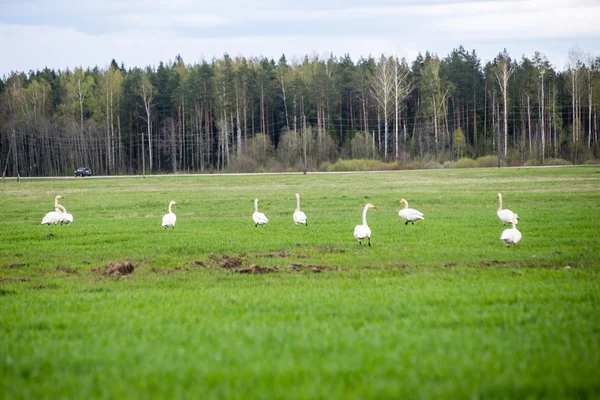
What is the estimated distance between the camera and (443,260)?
15.5m

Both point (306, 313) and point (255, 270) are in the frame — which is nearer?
point (306, 313)

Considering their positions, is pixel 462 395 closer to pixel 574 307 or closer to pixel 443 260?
pixel 574 307

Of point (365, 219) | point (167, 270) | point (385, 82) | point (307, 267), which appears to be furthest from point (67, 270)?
point (385, 82)

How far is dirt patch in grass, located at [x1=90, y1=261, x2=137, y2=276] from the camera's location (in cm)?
1505

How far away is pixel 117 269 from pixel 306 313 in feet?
24.6

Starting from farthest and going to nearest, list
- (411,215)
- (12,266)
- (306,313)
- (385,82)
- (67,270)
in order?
(385,82)
(411,215)
(12,266)
(67,270)
(306,313)

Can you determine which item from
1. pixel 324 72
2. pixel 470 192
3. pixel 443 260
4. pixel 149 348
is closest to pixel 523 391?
pixel 149 348

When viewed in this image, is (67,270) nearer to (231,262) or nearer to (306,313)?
(231,262)

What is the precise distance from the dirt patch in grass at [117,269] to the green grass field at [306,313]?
13.4 inches

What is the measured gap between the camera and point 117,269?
1522 cm

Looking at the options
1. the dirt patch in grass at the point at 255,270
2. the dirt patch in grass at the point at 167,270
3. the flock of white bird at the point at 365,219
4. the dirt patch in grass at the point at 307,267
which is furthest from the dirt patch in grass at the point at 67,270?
the flock of white bird at the point at 365,219

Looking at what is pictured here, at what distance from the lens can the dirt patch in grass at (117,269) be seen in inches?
593

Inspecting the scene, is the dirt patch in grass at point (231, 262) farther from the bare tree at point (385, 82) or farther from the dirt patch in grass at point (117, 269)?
the bare tree at point (385, 82)

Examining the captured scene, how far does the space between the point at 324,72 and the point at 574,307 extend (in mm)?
103552
